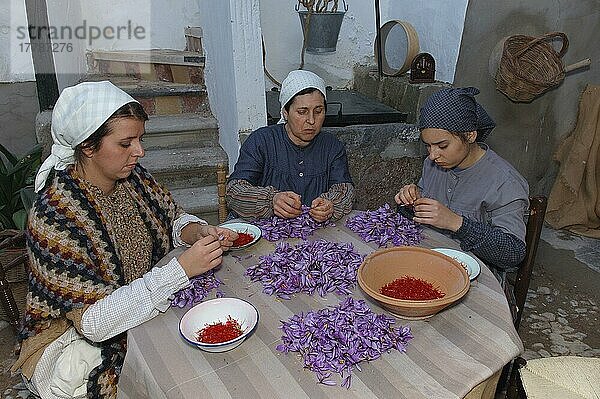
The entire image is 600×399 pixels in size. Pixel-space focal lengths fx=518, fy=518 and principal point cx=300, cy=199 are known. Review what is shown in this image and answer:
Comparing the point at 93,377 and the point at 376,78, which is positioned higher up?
the point at 376,78

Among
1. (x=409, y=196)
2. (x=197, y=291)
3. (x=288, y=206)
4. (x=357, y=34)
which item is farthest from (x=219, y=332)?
(x=357, y=34)

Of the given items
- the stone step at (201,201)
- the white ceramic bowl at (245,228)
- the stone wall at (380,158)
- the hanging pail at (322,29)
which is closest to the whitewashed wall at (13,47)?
the stone step at (201,201)

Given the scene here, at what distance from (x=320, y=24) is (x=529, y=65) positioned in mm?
1629

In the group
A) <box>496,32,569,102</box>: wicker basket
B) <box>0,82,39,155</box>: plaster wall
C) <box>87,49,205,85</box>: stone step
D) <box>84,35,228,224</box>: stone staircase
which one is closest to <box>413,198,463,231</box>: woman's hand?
<box>84,35,228,224</box>: stone staircase

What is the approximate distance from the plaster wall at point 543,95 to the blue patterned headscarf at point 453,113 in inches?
75.9

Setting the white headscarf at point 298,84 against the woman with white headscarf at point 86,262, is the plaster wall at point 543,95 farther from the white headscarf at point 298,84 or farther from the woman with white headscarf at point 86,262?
the woman with white headscarf at point 86,262

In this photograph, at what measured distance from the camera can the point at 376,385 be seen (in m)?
1.32

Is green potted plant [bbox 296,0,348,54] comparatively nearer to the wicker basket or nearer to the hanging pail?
the hanging pail

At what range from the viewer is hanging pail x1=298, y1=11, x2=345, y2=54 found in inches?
164

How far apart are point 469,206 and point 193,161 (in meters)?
2.25

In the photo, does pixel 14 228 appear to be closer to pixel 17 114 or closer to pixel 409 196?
pixel 17 114

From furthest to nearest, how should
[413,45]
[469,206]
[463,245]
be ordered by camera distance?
[413,45], [469,206], [463,245]

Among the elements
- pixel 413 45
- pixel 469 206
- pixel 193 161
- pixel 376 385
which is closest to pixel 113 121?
pixel 376 385

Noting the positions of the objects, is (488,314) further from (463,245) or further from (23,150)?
(23,150)
